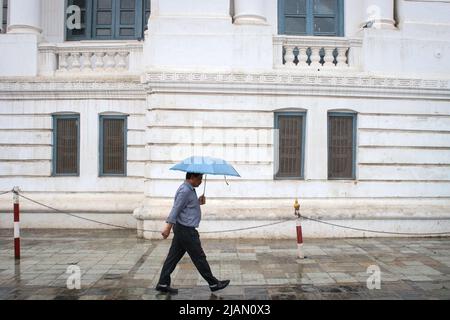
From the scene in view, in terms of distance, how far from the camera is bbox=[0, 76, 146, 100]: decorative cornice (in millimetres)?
14258

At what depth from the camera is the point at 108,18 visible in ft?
52.2

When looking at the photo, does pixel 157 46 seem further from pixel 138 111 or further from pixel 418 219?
pixel 418 219

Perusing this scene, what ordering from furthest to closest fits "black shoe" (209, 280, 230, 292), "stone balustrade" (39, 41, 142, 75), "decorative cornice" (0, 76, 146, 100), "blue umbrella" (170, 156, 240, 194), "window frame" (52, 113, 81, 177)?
"window frame" (52, 113, 81, 177) → "stone balustrade" (39, 41, 142, 75) → "decorative cornice" (0, 76, 146, 100) → "black shoe" (209, 280, 230, 292) → "blue umbrella" (170, 156, 240, 194)

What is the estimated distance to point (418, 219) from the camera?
43.0ft

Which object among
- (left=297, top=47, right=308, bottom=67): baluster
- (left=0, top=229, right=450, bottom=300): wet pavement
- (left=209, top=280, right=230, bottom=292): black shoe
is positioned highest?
(left=297, top=47, right=308, bottom=67): baluster

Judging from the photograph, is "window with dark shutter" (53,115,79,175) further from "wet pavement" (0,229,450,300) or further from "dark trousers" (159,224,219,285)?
"dark trousers" (159,224,219,285)

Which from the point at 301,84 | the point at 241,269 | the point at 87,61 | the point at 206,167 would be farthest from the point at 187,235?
the point at 87,61

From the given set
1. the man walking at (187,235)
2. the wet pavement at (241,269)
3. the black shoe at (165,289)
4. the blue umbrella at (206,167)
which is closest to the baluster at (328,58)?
the wet pavement at (241,269)

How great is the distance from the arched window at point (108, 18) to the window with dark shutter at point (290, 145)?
599cm

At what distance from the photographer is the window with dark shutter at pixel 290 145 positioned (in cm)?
1315

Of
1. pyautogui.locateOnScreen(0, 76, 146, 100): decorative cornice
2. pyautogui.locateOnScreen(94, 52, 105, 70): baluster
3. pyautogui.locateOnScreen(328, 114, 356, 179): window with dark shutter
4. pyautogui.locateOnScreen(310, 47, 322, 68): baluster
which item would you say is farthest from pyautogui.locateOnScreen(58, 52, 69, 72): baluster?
pyautogui.locateOnScreen(328, 114, 356, 179): window with dark shutter

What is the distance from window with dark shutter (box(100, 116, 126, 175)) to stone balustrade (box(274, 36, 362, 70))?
516cm

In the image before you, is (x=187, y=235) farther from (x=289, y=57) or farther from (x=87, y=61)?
(x=87, y=61)
